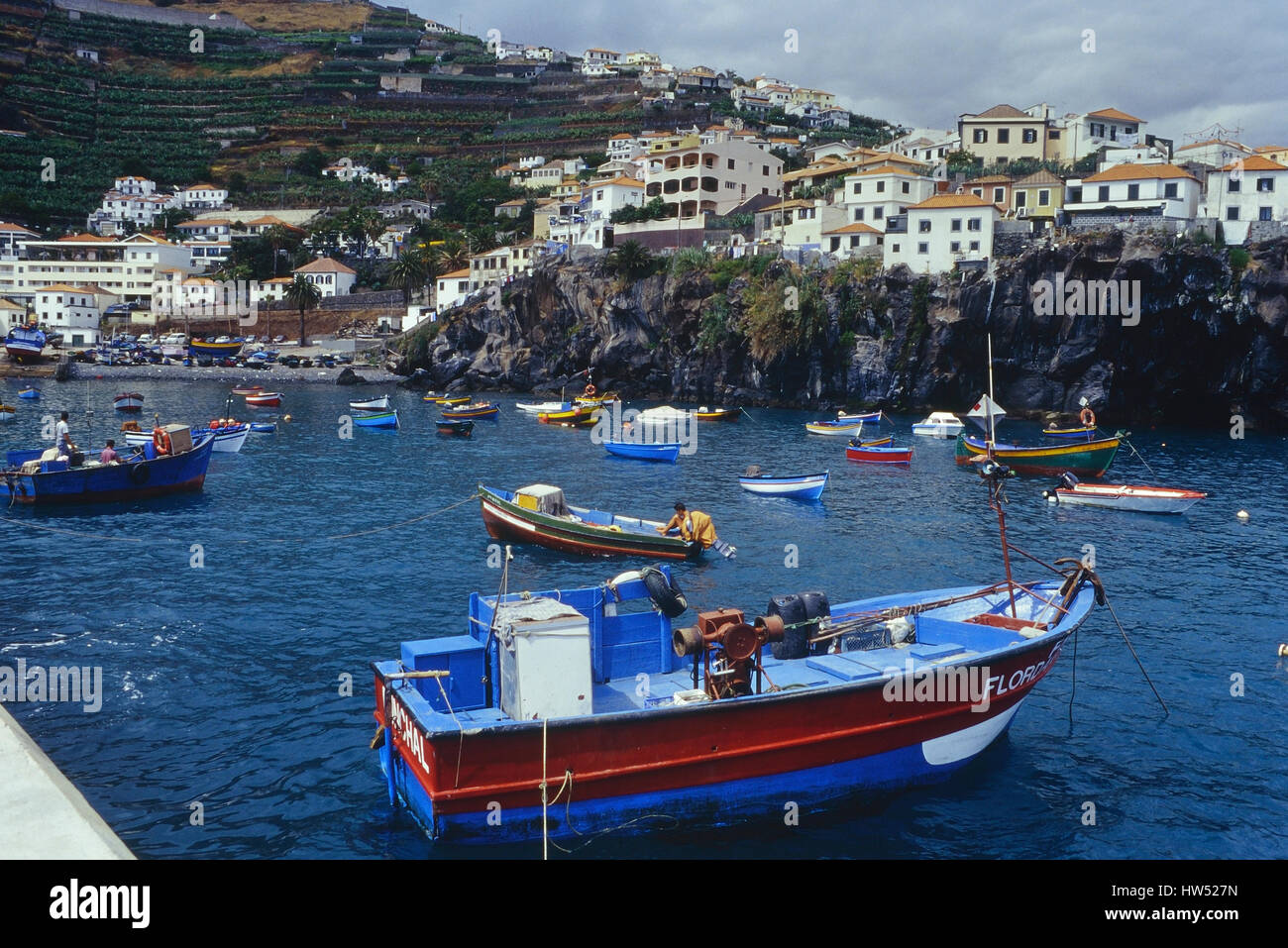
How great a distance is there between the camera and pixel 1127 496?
114ft

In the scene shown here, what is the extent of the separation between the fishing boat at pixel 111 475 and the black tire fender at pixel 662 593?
25.5 meters

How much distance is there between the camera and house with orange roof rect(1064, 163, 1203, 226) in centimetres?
6569

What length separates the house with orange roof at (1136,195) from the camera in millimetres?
65688

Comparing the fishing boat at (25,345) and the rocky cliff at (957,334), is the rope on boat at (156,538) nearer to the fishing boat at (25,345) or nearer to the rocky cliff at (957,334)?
the rocky cliff at (957,334)

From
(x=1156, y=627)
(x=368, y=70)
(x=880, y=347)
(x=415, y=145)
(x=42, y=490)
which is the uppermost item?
(x=368, y=70)

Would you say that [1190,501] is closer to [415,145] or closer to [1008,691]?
[1008,691]

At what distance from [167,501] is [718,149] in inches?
3063

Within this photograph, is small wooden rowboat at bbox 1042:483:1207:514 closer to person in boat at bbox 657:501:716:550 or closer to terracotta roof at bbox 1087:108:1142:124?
person in boat at bbox 657:501:716:550

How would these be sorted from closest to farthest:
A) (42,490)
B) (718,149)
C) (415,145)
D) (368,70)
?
1. (42,490)
2. (718,149)
3. (415,145)
4. (368,70)

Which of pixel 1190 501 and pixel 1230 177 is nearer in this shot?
pixel 1190 501

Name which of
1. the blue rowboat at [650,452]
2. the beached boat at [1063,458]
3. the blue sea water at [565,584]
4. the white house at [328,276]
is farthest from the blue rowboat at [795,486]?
the white house at [328,276]

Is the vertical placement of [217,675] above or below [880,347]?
below
